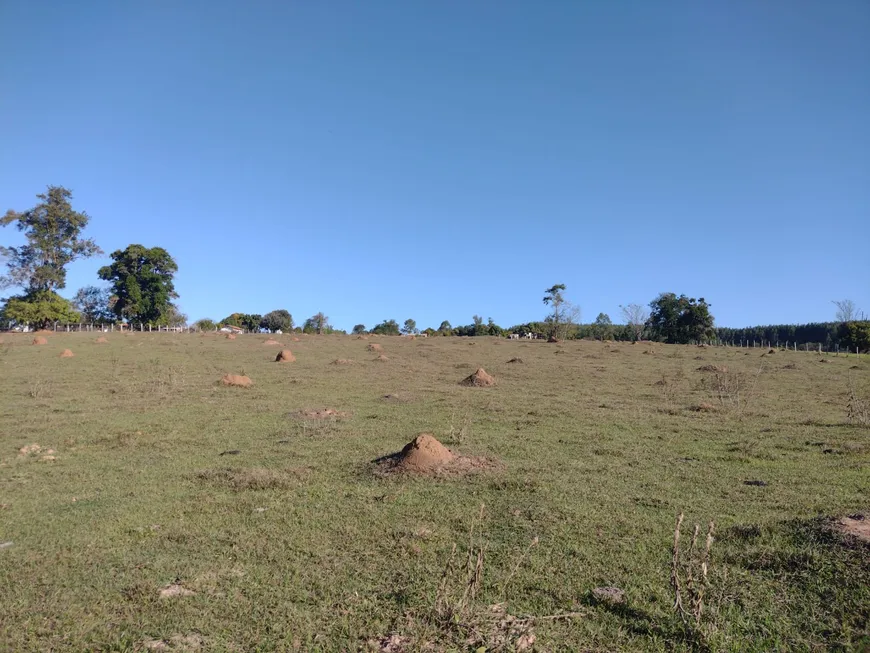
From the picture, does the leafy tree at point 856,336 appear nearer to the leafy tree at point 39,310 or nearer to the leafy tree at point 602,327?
the leafy tree at point 602,327

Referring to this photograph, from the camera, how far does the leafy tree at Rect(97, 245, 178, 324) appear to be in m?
67.4

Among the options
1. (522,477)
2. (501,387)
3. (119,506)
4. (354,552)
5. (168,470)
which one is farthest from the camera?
(501,387)

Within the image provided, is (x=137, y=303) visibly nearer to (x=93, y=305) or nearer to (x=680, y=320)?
(x=93, y=305)

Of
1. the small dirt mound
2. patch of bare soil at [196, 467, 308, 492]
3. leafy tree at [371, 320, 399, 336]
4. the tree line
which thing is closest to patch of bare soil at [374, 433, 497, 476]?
patch of bare soil at [196, 467, 308, 492]

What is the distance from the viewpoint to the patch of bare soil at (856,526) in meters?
5.67

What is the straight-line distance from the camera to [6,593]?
17.1ft

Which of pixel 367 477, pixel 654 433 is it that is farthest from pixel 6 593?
pixel 654 433

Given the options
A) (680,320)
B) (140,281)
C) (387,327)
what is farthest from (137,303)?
(680,320)

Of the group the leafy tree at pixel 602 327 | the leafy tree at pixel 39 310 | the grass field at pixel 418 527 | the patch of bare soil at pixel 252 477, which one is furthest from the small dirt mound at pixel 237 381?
the leafy tree at pixel 602 327

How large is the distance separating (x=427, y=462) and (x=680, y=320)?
6551cm

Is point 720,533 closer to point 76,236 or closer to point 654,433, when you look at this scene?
point 654,433

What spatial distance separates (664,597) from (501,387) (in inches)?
660

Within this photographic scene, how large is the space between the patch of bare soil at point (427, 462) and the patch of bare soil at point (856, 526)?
4.95m

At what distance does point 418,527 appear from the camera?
677 cm
